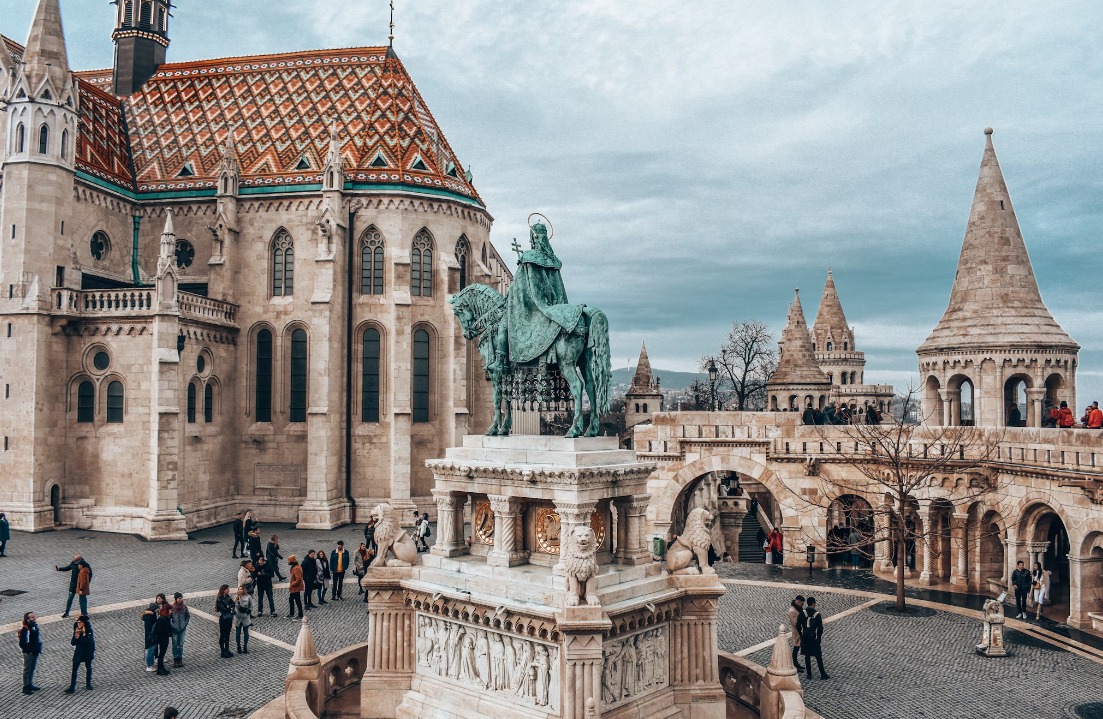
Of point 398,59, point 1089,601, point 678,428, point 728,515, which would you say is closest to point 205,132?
point 398,59

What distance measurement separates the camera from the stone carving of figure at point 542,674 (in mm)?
8508

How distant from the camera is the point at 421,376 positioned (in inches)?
1196

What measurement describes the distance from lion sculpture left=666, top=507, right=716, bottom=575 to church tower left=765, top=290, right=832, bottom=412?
90.3ft

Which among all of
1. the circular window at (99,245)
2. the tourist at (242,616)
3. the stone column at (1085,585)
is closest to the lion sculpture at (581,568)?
the tourist at (242,616)

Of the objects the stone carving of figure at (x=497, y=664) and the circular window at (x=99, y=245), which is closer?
the stone carving of figure at (x=497, y=664)

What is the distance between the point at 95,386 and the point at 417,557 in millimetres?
20442

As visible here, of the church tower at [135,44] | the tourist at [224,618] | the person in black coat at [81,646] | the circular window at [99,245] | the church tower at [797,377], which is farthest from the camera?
the church tower at [797,377]

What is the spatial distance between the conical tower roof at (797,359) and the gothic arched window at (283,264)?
2199cm

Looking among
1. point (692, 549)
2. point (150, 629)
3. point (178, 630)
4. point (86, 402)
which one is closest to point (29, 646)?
point (150, 629)

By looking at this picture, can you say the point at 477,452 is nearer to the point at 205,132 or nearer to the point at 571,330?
the point at 571,330

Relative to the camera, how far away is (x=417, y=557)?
1055 centimetres

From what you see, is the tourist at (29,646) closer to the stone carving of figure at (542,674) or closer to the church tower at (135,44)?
the stone carving of figure at (542,674)

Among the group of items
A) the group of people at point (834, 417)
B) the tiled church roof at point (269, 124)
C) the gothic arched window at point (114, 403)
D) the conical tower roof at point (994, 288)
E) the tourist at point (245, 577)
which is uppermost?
the tiled church roof at point (269, 124)

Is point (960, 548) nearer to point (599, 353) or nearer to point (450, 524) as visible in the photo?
point (599, 353)
